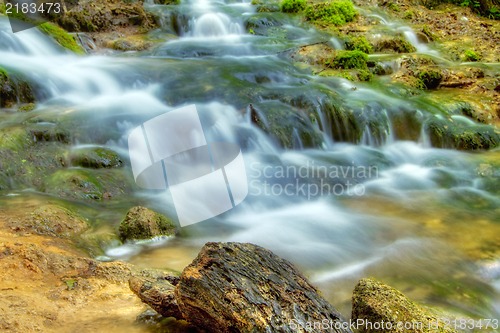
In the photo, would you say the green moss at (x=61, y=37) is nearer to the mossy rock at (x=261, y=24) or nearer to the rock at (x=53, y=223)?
the mossy rock at (x=261, y=24)

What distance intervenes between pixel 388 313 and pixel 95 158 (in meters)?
4.80

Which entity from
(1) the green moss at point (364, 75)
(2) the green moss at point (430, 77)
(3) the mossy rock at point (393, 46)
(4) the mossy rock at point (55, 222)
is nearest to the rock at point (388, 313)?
(4) the mossy rock at point (55, 222)

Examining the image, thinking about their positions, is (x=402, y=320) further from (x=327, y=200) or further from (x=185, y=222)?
(x=327, y=200)

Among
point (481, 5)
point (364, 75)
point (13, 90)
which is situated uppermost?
point (13, 90)

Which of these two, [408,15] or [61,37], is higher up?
[61,37]

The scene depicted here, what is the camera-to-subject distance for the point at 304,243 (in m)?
5.59

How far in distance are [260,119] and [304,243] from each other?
361cm

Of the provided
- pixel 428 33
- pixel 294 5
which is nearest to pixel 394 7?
pixel 428 33

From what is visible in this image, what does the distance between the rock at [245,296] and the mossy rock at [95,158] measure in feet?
13.9

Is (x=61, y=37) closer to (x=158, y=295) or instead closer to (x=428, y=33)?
(x=158, y=295)

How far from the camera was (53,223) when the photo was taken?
477 cm

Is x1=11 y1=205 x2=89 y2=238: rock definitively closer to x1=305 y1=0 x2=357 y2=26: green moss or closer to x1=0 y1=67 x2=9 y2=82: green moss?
x1=0 y1=67 x2=9 y2=82: green moss

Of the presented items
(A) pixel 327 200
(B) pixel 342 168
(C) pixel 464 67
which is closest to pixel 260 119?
(B) pixel 342 168

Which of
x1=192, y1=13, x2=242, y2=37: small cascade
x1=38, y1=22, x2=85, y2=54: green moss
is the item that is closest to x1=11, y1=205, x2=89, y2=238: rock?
x1=38, y1=22, x2=85, y2=54: green moss
